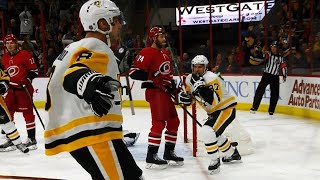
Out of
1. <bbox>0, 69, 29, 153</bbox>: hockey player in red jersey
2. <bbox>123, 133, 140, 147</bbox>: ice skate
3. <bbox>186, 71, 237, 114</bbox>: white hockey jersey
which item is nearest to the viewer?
<bbox>186, 71, 237, 114</bbox>: white hockey jersey

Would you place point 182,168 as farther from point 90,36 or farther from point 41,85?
point 41,85

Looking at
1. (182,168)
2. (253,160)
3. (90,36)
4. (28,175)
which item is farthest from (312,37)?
(90,36)

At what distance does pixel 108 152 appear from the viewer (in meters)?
2.27

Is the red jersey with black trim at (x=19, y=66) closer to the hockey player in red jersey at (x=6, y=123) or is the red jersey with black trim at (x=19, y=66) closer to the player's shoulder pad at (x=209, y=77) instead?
the hockey player in red jersey at (x=6, y=123)

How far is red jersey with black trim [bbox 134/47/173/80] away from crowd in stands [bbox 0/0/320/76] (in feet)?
9.59

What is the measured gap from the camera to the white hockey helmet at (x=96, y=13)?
2.32 m

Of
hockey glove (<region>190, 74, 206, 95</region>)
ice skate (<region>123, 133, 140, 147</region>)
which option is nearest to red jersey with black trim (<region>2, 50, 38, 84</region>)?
ice skate (<region>123, 133, 140, 147</region>)

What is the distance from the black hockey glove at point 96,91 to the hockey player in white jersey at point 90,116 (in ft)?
0.30

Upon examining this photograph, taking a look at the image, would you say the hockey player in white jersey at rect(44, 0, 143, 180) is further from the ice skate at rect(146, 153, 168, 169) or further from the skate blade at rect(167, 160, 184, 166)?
the skate blade at rect(167, 160, 184, 166)

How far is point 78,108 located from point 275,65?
6492 millimetres

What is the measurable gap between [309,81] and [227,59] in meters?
2.37

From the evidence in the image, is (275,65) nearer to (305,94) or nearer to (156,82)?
(305,94)

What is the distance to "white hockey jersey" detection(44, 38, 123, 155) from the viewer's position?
2.25 meters

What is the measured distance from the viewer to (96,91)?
6.73ft
